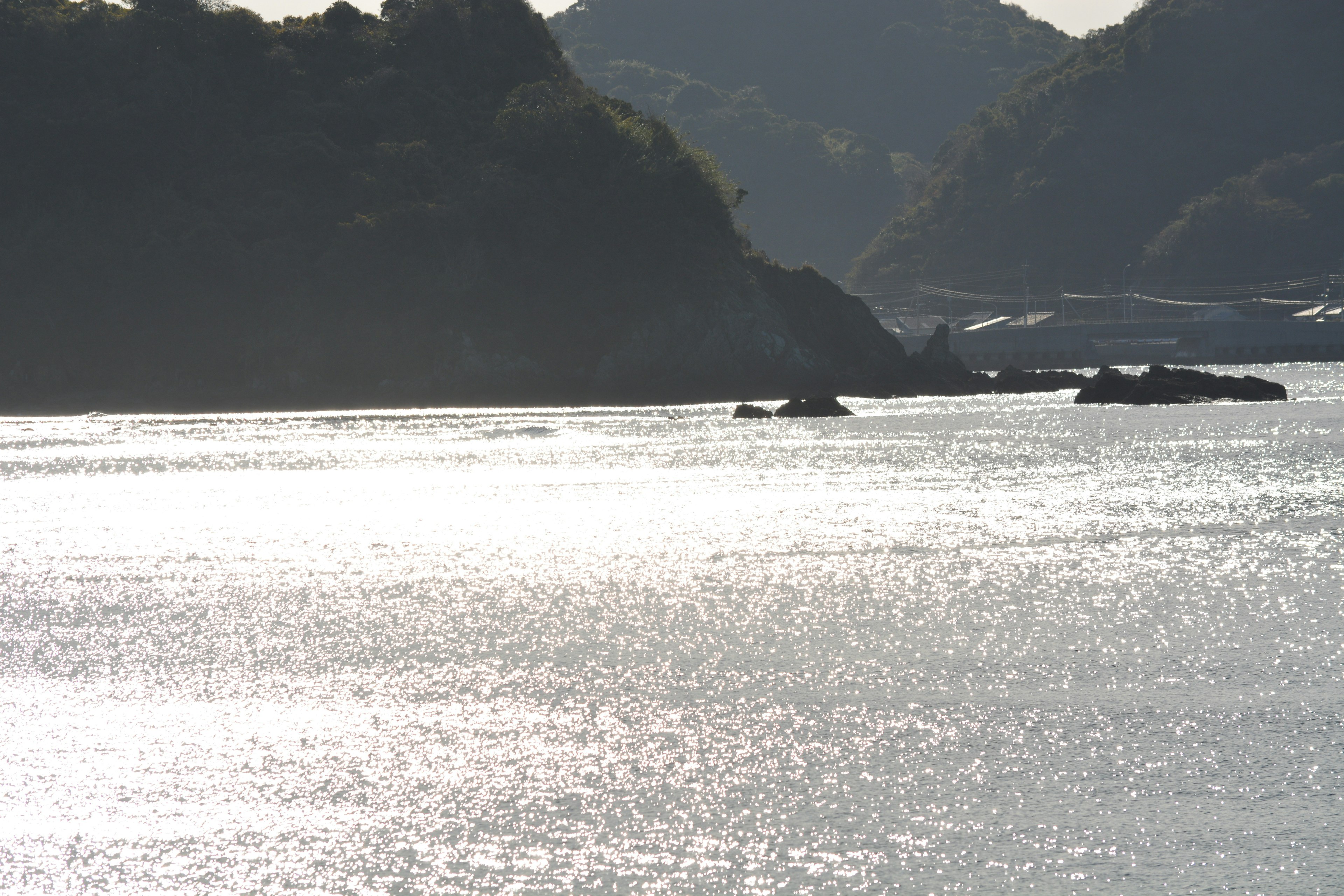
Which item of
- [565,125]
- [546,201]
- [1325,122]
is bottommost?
[546,201]

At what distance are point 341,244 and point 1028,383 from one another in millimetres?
47542

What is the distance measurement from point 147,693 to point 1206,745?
23.0ft

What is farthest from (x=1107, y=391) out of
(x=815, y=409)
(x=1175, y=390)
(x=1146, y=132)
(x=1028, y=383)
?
(x=1146, y=132)

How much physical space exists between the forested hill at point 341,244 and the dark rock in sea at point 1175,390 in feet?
51.7

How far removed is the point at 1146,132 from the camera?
163875mm

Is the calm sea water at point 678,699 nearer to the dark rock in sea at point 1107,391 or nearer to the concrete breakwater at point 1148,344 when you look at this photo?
the dark rock in sea at point 1107,391

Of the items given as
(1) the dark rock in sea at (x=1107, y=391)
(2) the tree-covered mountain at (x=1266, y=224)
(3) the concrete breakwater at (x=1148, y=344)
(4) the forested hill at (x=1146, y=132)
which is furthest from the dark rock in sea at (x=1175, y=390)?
(4) the forested hill at (x=1146, y=132)

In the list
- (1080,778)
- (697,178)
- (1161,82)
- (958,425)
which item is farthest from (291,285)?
(1161,82)

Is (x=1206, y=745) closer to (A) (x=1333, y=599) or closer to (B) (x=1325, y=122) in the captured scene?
(A) (x=1333, y=599)

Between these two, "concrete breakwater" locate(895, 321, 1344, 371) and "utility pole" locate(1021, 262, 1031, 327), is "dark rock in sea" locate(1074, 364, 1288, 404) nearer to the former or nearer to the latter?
"concrete breakwater" locate(895, 321, 1344, 371)

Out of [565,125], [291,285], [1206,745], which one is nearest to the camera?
[1206,745]

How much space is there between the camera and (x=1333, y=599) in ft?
38.9

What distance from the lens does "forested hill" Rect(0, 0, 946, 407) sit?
77.4 meters

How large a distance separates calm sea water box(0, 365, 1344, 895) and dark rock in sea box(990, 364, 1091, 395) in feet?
218
